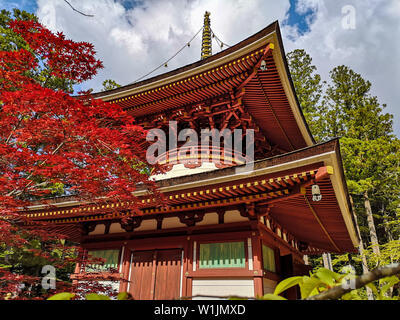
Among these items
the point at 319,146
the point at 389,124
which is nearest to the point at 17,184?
the point at 319,146

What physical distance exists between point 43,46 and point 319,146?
6026mm

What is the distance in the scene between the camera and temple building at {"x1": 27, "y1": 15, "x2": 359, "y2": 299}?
237 inches

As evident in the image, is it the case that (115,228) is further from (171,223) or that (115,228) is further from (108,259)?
(171,223)

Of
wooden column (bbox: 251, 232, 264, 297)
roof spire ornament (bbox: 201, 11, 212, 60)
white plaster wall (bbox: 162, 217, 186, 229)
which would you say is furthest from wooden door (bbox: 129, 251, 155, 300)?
roof spire ornament (bbox: 201, 11, 212, 60)

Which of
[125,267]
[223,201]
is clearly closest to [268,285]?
[223,201]

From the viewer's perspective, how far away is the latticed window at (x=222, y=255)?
6.56m

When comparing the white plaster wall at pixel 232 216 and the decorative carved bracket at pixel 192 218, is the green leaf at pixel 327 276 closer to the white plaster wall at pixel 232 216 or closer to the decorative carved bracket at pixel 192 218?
the white plaster wall at pixel 232 216

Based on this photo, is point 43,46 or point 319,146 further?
point 43,46

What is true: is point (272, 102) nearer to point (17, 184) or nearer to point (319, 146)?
point (319, 146)

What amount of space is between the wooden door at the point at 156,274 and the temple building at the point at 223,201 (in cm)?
3

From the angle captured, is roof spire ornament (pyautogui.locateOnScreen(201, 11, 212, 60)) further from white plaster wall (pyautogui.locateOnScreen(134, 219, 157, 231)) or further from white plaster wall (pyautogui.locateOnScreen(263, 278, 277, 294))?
white plaster wall (pyautogui.locateOnScreen(263, 278, 277, 294))

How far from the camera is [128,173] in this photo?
630 cm
